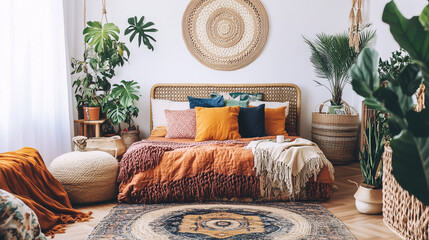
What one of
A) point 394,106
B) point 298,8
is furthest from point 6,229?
point 298,8

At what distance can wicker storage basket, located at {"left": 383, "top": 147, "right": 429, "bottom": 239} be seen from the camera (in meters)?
1.07

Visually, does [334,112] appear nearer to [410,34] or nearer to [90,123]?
[90,123]

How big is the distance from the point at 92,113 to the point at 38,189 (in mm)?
1649

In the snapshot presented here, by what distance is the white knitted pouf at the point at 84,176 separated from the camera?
109 inches

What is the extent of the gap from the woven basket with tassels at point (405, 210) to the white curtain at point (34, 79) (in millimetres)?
2767

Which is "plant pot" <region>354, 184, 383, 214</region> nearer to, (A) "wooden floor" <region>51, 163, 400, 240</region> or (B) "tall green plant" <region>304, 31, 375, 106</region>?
(A) "wooden floor" <region>51, 163, 400, 240</region>

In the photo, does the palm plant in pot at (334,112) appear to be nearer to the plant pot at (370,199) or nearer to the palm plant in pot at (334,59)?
the palm plant in pot at (334,59)

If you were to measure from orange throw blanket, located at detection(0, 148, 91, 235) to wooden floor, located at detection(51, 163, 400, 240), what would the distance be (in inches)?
3.7

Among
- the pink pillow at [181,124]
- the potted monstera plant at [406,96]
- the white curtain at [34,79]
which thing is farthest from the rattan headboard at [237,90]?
the potted monstera plant at [406,96]

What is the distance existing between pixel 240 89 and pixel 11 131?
2.59 m

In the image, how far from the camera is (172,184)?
9.50ft

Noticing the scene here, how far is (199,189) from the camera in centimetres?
289

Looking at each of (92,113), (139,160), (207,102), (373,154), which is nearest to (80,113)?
(92,113)

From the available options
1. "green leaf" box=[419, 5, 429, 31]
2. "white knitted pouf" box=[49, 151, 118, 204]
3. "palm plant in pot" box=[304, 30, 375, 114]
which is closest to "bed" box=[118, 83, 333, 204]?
"white knitted pouf" box=[49, 151, 118, 204]
